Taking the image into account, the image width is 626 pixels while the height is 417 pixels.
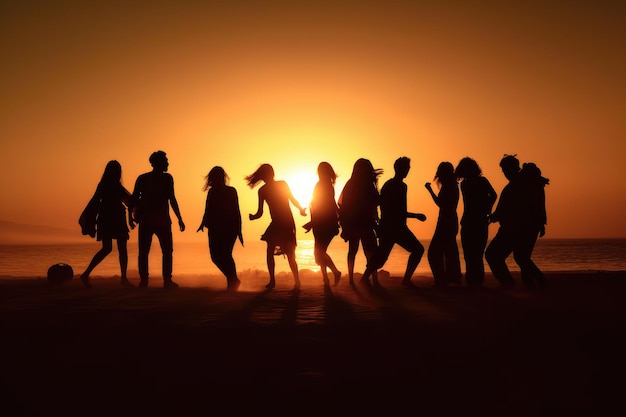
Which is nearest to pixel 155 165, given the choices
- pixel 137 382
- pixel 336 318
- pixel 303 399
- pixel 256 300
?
pixel 256 300

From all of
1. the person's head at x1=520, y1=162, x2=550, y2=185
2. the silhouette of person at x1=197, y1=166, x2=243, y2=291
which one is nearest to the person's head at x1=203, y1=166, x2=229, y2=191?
the silhouette of person at x1=197, y1=166, x2=243, y2=291

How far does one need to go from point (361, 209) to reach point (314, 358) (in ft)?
24.1

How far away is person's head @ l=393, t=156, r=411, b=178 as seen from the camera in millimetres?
11570

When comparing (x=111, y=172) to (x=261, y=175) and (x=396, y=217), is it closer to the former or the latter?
(x=261, y=175)

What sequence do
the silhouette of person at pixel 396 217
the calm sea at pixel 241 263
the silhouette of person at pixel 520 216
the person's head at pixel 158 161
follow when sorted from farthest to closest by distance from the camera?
the calm sea at pixel 241 263 → the person's head at pixel 158 161 → the silhouette of person at pixel 396 217 → the silhouette of person at pixel 520 216

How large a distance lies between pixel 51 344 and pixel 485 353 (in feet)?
12.5

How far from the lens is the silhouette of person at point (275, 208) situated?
12.1m

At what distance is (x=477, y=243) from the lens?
11609 millimetres

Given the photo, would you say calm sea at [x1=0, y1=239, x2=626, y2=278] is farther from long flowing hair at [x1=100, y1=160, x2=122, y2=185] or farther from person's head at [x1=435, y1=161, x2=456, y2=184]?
person's head at [x1=435, y1=161, x2=456, y2=184]

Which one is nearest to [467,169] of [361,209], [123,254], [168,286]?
[361,209]

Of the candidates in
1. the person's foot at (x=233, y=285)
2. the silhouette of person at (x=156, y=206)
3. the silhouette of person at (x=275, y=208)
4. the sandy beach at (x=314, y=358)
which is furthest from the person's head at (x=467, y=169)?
the silhouette of person at (x=156, y=206)

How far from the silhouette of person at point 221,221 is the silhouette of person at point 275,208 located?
407mm

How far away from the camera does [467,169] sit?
11.7 metres

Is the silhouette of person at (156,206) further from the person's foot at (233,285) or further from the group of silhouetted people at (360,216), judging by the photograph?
the person's foot at (233,285)
